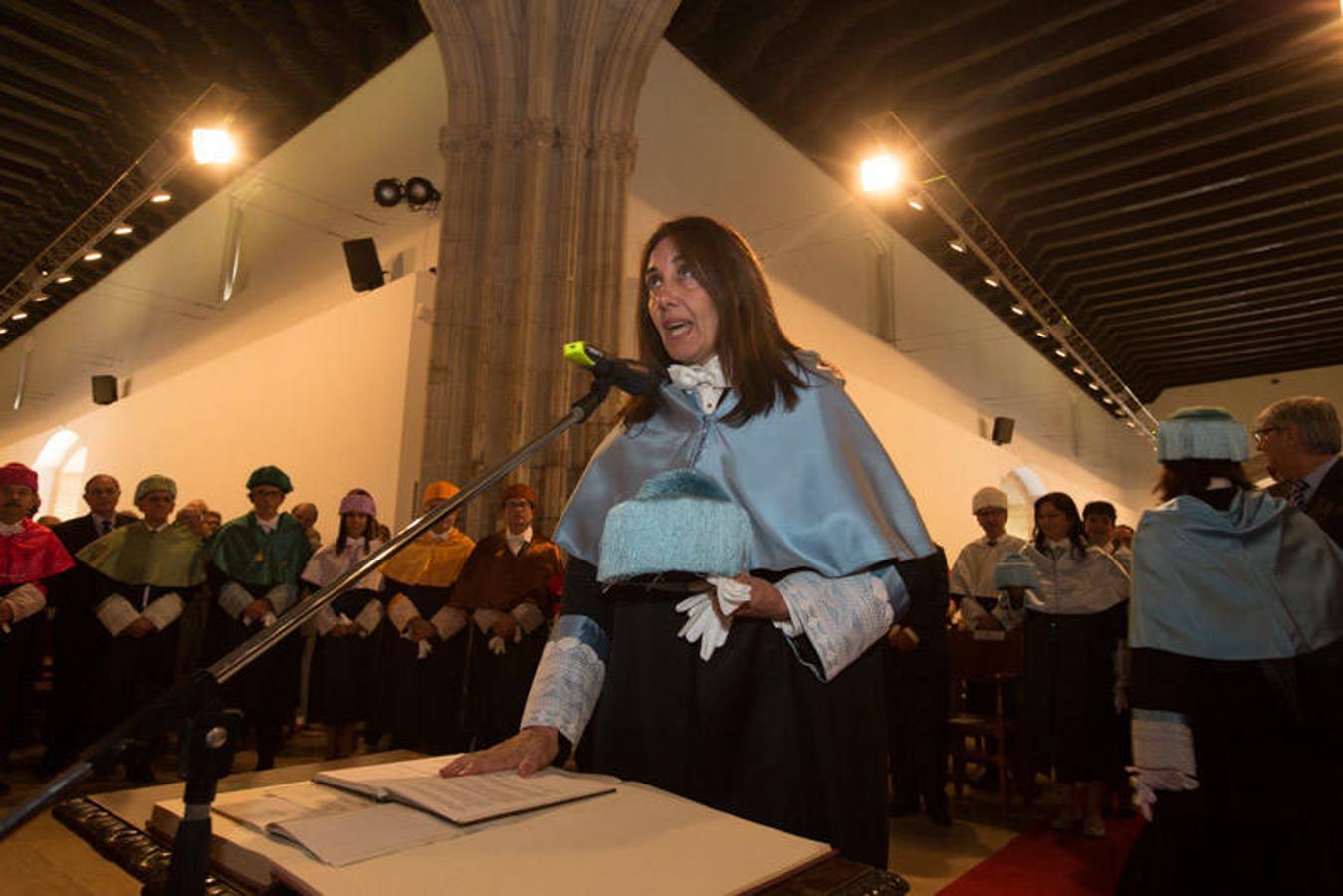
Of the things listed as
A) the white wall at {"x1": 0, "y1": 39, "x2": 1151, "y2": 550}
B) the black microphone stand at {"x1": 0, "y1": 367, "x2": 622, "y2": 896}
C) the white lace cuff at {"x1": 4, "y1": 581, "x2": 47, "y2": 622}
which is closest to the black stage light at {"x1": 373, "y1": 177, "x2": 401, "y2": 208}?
the white wall at {"x1": 0, "y1": 39, "x2": 1151, "y2": 550}

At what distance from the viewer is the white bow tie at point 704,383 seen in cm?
148

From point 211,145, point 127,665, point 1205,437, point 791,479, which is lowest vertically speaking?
point 127,665

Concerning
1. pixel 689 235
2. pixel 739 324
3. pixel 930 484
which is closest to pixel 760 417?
pixel 739 324

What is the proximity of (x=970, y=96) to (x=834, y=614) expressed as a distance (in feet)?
28.4

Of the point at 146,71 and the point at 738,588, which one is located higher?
the point at 146,71

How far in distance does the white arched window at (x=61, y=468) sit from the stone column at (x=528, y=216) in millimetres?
9287

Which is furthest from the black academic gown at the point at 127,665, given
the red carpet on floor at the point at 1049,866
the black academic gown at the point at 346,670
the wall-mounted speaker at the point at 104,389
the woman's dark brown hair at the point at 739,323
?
the wall-mounted speaker at the point at 104,389

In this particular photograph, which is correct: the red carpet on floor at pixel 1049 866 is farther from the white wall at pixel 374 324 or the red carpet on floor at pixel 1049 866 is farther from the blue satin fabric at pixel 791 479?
the white wall at pixel 374 324

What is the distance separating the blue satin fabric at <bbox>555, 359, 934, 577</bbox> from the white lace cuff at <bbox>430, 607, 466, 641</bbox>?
4.14m

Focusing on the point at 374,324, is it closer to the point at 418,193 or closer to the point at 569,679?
the point at 418,193

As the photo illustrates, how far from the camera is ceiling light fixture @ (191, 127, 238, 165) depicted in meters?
8.63

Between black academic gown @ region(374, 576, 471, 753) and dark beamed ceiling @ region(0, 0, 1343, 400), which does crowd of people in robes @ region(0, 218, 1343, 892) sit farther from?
dark beamed ceiling @ region(0, 0, 1343, 400)

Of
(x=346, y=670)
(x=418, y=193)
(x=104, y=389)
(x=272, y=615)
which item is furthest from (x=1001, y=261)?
(x=104, y=389)

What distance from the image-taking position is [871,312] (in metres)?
11.6
